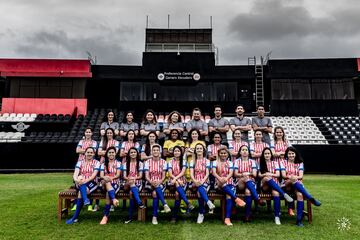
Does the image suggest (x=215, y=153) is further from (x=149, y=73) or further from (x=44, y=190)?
(x=149, y=73)

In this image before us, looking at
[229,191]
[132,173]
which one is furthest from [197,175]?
[132,173]

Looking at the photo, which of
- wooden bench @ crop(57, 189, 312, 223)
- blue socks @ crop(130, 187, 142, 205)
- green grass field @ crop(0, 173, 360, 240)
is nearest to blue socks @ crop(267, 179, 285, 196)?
wooden bench @ crop(57, 189, 312, 223)

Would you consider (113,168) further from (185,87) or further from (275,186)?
(185,87)

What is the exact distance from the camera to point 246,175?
20.9 feet

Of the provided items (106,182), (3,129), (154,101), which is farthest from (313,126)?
(3,129)

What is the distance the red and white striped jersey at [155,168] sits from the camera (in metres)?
6.55

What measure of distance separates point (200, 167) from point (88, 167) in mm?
2444

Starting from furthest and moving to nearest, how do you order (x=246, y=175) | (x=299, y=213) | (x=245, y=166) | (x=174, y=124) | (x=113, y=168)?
1. (x=174, y=124)
2. (x=113, y=168)
3. (x=245, y=166)
4. (x=246, y=175)
5. (x=299, y=213)

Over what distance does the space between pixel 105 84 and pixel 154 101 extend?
14.8 ft

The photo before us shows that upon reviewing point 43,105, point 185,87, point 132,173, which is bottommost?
point 132,173

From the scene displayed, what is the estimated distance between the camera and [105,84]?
24406 millimetres


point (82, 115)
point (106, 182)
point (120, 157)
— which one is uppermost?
point (82, 115)

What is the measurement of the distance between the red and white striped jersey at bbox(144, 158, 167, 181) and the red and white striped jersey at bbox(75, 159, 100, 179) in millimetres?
1077

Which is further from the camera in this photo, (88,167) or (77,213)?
(88,167)
